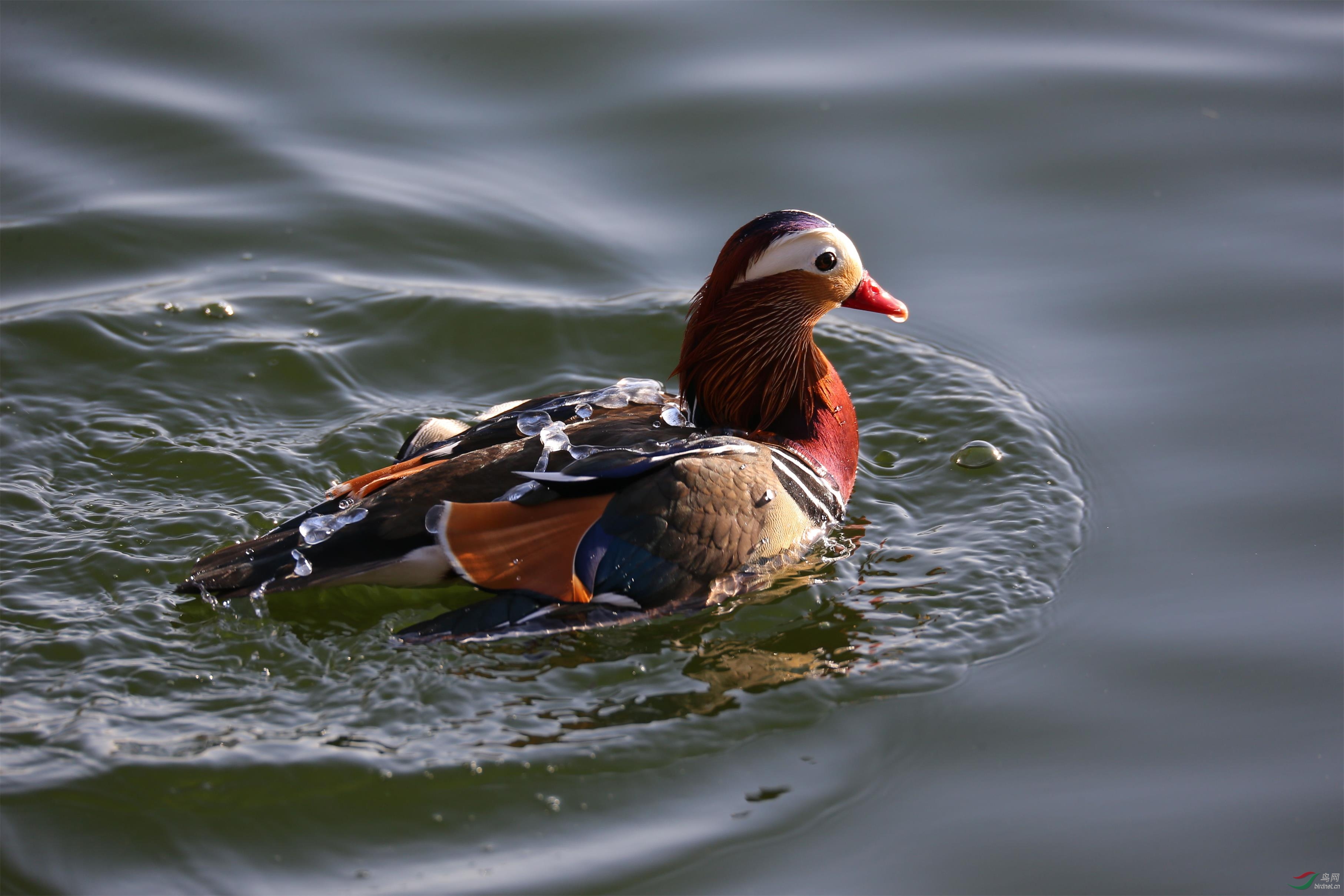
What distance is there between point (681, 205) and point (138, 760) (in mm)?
4839

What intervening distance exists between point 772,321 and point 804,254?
1.09 ft

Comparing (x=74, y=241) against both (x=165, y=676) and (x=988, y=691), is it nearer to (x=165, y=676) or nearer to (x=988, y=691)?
(x=165, y=676)

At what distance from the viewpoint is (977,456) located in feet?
20.1

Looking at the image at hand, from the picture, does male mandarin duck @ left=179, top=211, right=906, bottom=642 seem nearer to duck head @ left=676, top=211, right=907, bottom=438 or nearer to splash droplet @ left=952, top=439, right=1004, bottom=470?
duck head @ left=676, top=211, right=907, bottom=438

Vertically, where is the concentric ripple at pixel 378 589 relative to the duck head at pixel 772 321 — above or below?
below

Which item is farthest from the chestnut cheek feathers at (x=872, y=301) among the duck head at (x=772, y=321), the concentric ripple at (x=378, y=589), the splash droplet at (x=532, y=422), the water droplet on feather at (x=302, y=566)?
the water droplet on feather at (x=302, y=566)

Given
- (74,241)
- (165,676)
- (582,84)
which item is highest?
(582,84)

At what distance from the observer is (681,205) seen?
803 cm

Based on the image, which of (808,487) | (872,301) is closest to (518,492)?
(808,487)

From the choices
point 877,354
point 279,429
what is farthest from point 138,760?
point 877,354

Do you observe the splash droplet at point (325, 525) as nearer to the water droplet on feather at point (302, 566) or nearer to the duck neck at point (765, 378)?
the water droplet on feather at point (302, 566)

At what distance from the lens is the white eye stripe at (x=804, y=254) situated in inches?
209

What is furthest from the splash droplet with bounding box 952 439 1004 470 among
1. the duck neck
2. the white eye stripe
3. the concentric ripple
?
the white eye stripe

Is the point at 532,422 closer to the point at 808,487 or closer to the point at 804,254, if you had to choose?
the point at 808,487
